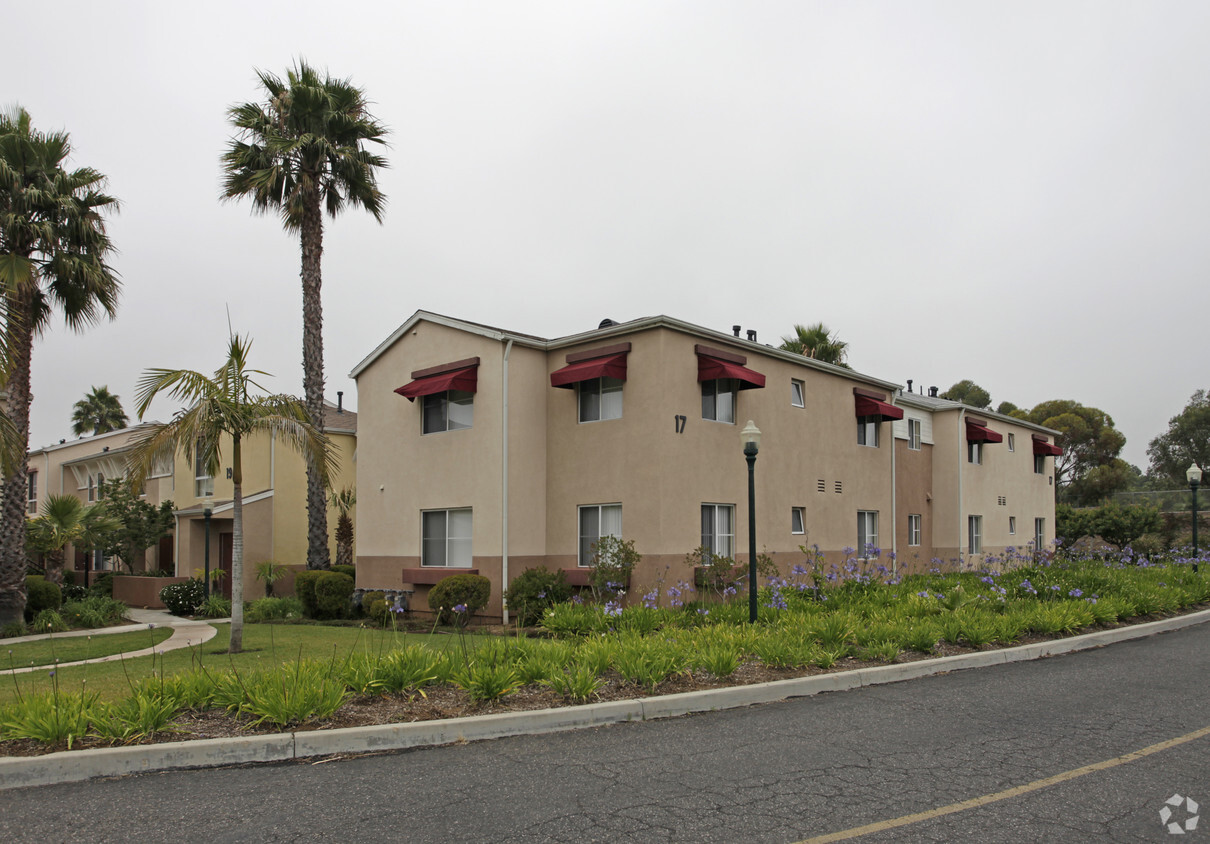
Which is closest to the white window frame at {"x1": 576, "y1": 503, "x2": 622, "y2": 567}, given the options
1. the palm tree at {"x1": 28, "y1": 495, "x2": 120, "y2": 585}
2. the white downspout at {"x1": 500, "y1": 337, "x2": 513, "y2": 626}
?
the white downspout at {"x1": 500, "y1": 337, "x2": 513, "y2": 626}

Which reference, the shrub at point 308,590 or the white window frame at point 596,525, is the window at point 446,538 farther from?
the shrub at point 308,590

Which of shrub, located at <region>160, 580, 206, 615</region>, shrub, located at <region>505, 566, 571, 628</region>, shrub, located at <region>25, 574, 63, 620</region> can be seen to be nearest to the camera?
shrub, located at <region>505, 566, 571, 628</region>

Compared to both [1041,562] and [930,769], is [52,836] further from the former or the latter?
[1041,562]

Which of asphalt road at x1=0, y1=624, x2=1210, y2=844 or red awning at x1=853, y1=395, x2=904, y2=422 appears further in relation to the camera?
red awning at x1=853, y1=395, x2=904, y2=422

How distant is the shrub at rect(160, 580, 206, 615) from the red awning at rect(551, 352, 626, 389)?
44.9 feet

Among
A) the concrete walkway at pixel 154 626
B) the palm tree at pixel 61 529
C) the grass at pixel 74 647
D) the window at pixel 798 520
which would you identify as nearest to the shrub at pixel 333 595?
the concrete walkway at pixel 154 626

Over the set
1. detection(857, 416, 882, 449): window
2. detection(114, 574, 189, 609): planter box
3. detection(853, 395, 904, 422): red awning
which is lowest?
detection(114, 574, 189, 609): planter box

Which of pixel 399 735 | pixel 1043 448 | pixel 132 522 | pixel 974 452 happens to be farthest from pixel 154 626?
pixel 1043 448

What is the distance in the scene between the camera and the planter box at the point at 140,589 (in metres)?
27.1

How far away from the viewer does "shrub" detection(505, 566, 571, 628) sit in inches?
685

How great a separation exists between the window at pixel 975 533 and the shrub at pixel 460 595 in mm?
16740

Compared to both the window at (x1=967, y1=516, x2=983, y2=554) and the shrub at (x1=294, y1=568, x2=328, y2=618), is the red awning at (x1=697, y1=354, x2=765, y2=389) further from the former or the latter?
the window at (x1=967, y1=516, x2=983, y2=554)

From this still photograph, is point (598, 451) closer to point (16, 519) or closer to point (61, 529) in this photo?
point (16, 519)

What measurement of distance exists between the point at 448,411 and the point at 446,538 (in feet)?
9.24
